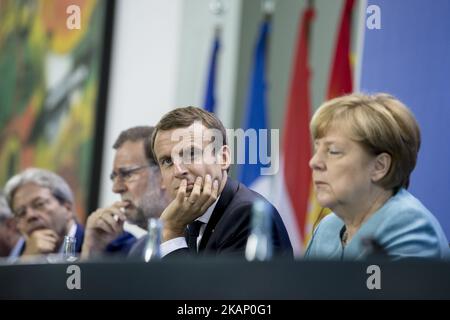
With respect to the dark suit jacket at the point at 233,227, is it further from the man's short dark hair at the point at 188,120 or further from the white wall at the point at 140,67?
the white wall at the point at 140,67

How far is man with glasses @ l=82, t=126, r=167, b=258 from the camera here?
181cm

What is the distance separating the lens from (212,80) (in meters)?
2.08

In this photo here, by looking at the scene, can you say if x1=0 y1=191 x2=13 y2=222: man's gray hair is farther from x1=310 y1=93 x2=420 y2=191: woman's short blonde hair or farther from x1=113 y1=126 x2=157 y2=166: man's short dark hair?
x1=310 y1=93 x2=420 y2=191: woman's short blonde hair

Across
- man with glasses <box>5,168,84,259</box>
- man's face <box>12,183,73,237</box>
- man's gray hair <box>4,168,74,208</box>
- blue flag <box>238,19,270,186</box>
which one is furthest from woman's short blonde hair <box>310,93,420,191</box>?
man's gray hair <box>4,168,74,208</box>

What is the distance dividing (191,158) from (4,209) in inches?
44.9

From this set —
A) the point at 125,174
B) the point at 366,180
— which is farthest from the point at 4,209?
the point at 366,180

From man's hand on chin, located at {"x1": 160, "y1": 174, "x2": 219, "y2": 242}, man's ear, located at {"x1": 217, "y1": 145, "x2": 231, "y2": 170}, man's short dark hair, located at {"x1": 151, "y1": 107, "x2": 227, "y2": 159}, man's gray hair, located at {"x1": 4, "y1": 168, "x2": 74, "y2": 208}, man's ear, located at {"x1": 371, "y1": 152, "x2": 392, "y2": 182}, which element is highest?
man's gray hair, located at {"x1": 4, "y1": 168, "x2": 74, "y2": 208}

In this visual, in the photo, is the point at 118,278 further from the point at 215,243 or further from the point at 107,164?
the point at 107,164

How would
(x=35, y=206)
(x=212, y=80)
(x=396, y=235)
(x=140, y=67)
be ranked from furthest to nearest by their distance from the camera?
(x=35, y=206) → (x=140, y=67) → (x=212, y=80) → (x=396, y=235)

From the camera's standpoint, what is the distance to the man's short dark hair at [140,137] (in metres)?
1.82

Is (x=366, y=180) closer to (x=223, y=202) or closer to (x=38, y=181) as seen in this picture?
(x=223, y=202)

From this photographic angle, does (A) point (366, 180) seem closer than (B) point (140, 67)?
Yes

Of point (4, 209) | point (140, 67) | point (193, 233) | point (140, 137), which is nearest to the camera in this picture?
point (193, 233)

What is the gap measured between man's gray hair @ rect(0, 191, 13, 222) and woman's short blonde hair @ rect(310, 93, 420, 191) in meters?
1.11
